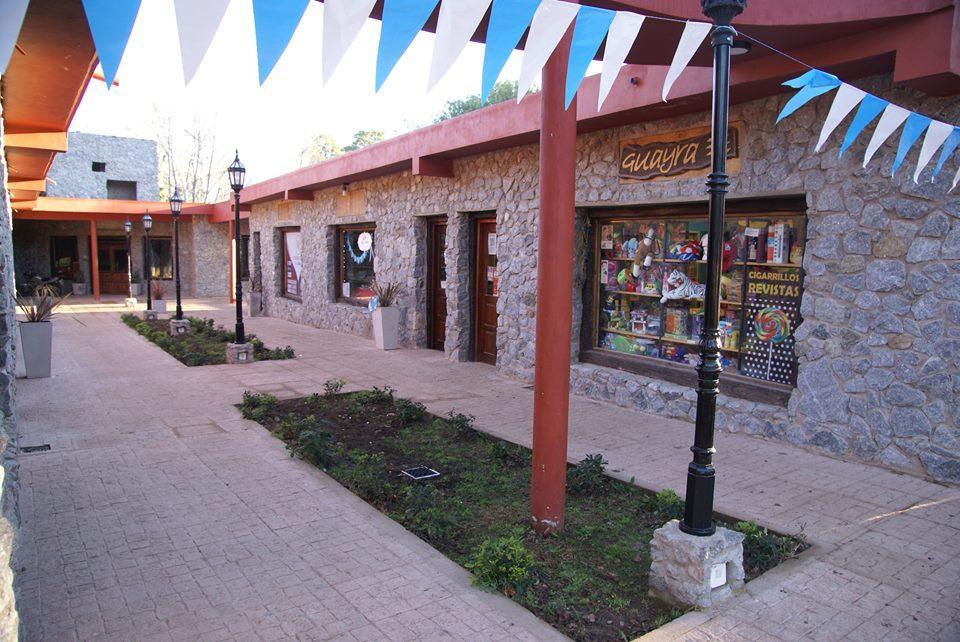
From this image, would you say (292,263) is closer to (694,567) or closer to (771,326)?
(771,326)

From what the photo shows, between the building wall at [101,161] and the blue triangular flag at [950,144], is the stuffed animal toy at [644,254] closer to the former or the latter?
the blue triangular flag at [950,144]

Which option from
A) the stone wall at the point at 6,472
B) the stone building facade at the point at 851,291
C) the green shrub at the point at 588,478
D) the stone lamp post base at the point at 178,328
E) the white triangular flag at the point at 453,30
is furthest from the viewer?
the stone lamp post base at the point at 178,328

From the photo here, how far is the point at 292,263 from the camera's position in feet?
58.0

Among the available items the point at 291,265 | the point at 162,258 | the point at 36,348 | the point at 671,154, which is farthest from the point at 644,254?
the point at 162,258

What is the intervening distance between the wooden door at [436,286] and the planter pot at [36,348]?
566 cm

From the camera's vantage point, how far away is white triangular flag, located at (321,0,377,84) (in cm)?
226

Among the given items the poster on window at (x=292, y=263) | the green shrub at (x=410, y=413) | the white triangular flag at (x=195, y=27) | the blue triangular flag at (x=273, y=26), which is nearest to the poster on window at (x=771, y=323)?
the green shrub at (x=410, y=413)

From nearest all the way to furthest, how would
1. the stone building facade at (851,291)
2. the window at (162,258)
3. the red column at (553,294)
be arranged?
the red column at (553,294), the stone building facade at (851,291), the window at (162,258)

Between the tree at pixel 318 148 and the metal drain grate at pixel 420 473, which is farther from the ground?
the tree at pixel 318 148

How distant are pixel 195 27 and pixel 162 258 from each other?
1113 inches

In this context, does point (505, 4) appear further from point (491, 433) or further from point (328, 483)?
point (491, 433)

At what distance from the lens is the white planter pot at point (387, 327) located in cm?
1156

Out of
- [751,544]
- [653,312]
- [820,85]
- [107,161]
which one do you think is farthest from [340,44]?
[107,161]

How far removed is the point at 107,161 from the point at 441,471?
30111 mm
